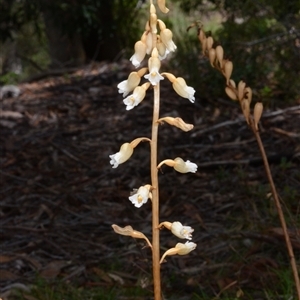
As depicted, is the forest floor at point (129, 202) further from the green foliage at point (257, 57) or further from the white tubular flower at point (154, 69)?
the white tubular flower at point (154, 69)

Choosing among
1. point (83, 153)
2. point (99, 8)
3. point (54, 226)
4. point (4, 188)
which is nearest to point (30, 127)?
point (83, 153)

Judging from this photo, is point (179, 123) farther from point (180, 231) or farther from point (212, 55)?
point (212, 55)

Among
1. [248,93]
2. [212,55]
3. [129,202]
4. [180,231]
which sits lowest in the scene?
[180,231]

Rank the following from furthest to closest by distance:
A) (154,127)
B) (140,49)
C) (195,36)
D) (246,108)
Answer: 1. (195,36)
2. (246,108)
3. (140,49)
4. (154,127)

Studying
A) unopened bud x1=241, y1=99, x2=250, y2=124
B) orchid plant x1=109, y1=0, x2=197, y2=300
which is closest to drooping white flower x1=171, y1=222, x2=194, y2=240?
orchid plant x1=109, y1=0, x2=197, y2=300

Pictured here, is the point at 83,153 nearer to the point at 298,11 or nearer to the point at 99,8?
the point at 298,11

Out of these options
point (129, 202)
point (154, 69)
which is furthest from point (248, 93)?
point (129, 202)
